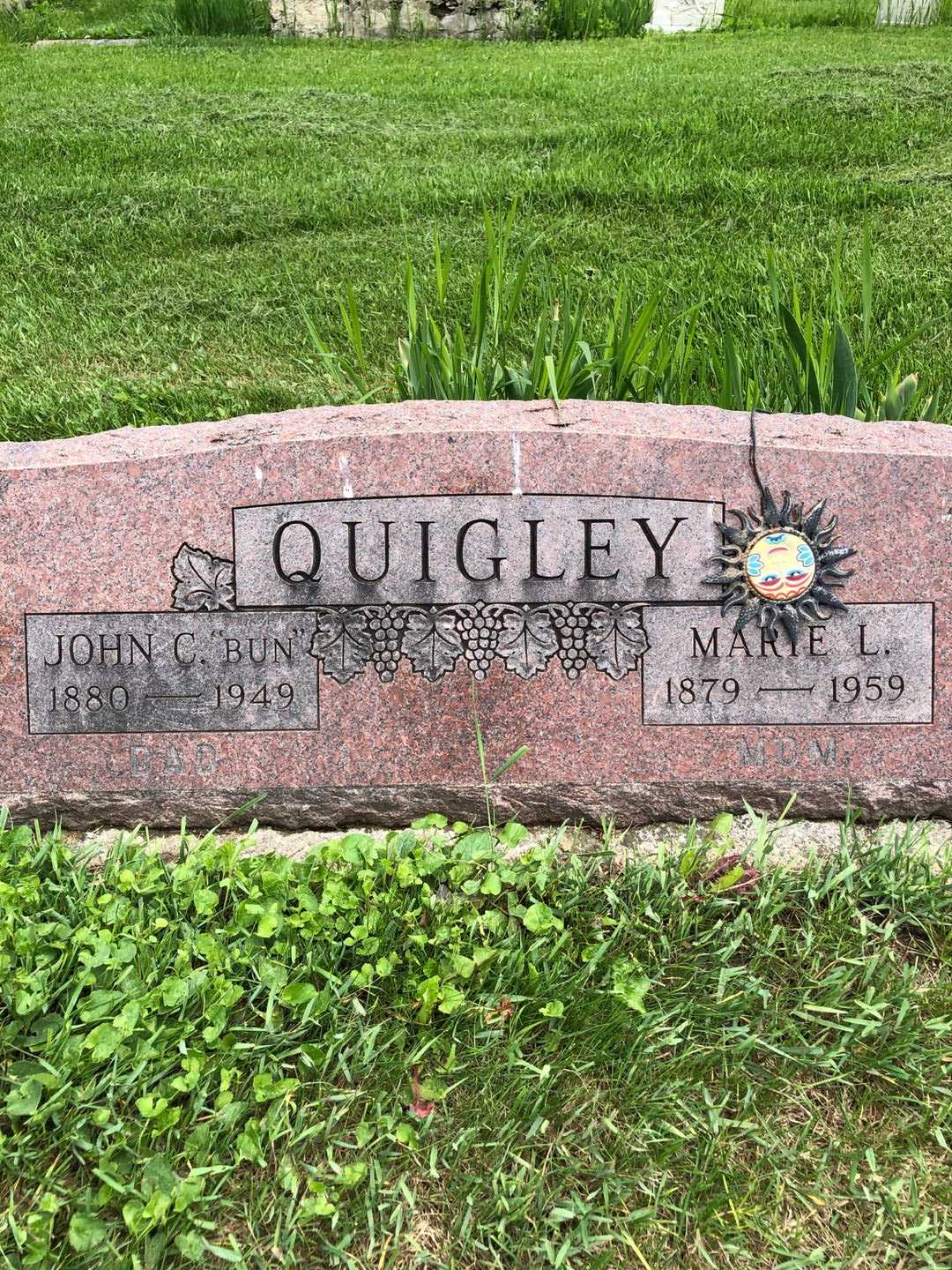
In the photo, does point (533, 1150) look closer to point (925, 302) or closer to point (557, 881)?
point (557, 881)

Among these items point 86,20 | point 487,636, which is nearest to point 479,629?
point 487,636

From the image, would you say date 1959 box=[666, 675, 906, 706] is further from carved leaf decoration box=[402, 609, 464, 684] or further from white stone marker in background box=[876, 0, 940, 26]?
white stone marker in background box=[876, 0, 940, 26]

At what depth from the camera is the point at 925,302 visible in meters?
3.98

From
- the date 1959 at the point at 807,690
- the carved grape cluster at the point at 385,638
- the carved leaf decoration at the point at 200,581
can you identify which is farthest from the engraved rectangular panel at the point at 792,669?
the carved leaf decoration at the point at 200,581

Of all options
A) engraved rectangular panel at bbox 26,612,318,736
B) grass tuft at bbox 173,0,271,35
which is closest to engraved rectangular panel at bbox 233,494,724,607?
engraved rectangular panel at bbox 26,612,318,736

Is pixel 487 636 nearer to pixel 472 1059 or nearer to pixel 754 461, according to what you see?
pixel 754 461

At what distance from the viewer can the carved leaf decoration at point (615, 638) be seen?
232cm

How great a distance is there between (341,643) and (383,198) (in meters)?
3.67

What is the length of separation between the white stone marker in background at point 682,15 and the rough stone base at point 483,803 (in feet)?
34.2

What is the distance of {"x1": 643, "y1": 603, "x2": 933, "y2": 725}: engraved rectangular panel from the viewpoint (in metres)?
2.32

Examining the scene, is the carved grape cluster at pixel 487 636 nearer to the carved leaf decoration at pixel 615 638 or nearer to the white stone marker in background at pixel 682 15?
the carved leaf decoration at pixel 615 638

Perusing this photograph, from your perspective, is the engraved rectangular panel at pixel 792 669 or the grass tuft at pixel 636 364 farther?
the grass tuft at pixel 636 364

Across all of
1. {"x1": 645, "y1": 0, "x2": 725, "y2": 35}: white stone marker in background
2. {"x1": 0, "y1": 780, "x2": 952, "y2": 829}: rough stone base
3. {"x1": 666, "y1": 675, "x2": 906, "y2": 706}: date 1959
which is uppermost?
{"x1": 645, "y1": 0, "x2": 725, "y2": 35}: white stone marker in background

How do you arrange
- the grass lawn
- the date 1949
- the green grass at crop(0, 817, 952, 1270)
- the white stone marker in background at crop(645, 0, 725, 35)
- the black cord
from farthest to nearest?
the white stone marker in background at crop(645, 0, 725, 35)
the grass lawn
the date 1949
the black cord
the green grass at crop(0, 817, 952, 1270)
